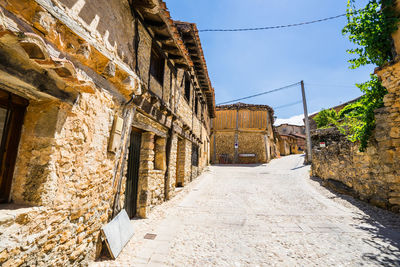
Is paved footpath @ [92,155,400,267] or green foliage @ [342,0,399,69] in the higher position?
green foliage @ [342,0,399,69]

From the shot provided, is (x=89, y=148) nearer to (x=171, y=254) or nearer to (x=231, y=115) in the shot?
(x=171, y=254)

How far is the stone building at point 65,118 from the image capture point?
5.40ft

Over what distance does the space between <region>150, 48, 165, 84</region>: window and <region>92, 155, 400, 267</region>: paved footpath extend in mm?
3589

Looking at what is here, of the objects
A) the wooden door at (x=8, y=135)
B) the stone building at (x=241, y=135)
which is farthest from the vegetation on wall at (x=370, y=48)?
the stone building at (x=241, y=135)

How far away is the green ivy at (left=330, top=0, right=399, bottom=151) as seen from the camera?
527 cm

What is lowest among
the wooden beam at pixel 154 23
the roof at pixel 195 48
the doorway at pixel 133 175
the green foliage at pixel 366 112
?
the doorway at pixel 133 175

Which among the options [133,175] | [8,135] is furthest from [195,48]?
[8,135]

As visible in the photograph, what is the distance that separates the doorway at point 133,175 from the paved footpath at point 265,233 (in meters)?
0.41

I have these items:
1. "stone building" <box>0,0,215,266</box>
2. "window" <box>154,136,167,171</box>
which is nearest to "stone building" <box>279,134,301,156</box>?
"window" <box>154,136,167,171</box>

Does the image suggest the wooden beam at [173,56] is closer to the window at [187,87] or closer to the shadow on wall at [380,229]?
the window at [187,87]

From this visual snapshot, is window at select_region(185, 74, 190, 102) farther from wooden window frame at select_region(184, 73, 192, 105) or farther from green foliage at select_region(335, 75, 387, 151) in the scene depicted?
green foliage at select_region(335, 75, 387, 151)

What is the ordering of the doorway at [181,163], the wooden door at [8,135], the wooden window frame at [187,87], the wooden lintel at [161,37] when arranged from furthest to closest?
1. the wooden window frame at [187,87]
2. the doorway at [181,163]
3. the wooden lintel at [161,37]
4. the wooden door at [8,135]

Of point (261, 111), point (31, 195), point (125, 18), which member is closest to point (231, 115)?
point (261, 111)

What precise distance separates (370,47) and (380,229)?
5.12 metres
